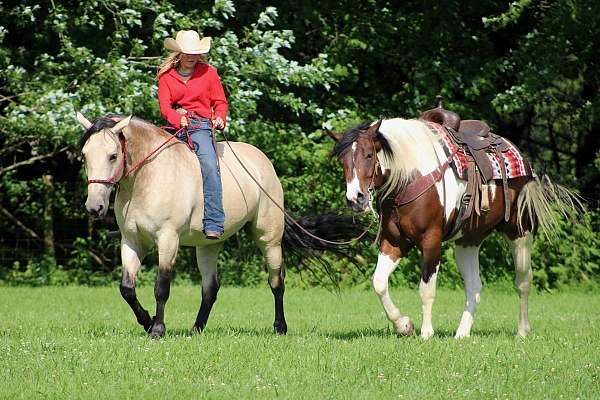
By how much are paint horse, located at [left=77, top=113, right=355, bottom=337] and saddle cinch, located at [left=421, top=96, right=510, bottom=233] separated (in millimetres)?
1962

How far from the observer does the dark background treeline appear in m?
16.3

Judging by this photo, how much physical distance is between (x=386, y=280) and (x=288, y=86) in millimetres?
10345

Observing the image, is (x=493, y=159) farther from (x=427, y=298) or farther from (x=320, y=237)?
(x=320, y=237)

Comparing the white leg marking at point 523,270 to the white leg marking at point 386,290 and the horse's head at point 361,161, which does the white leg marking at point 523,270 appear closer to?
the white leg marking at point 386,290

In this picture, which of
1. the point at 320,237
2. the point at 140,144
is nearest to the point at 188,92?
the point at 140,144

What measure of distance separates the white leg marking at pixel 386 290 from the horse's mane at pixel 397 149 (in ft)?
2.00

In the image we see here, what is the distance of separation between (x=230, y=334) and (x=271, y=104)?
32.7 ft

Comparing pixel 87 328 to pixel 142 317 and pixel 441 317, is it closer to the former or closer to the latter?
pixel 142 317

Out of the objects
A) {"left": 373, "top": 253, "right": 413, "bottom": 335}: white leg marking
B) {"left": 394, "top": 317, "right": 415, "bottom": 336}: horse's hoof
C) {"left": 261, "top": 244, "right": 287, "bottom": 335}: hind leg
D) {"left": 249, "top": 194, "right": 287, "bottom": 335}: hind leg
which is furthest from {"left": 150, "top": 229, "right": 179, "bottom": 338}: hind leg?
{"left": 394, "top": 317, "right": 415, "bottom": 336}: horse's hoof

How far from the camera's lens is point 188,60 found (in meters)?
9.62

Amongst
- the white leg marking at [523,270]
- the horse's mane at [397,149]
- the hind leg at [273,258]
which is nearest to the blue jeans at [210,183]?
the hind leg at [273,258]

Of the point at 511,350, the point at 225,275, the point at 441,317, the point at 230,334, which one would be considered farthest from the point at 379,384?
the point at 225,275

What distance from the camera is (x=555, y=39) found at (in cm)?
1859

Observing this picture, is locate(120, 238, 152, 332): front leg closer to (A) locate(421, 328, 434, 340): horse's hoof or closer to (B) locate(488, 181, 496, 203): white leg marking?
(A) locate(421, 328, 434, 340): horse's hoof
